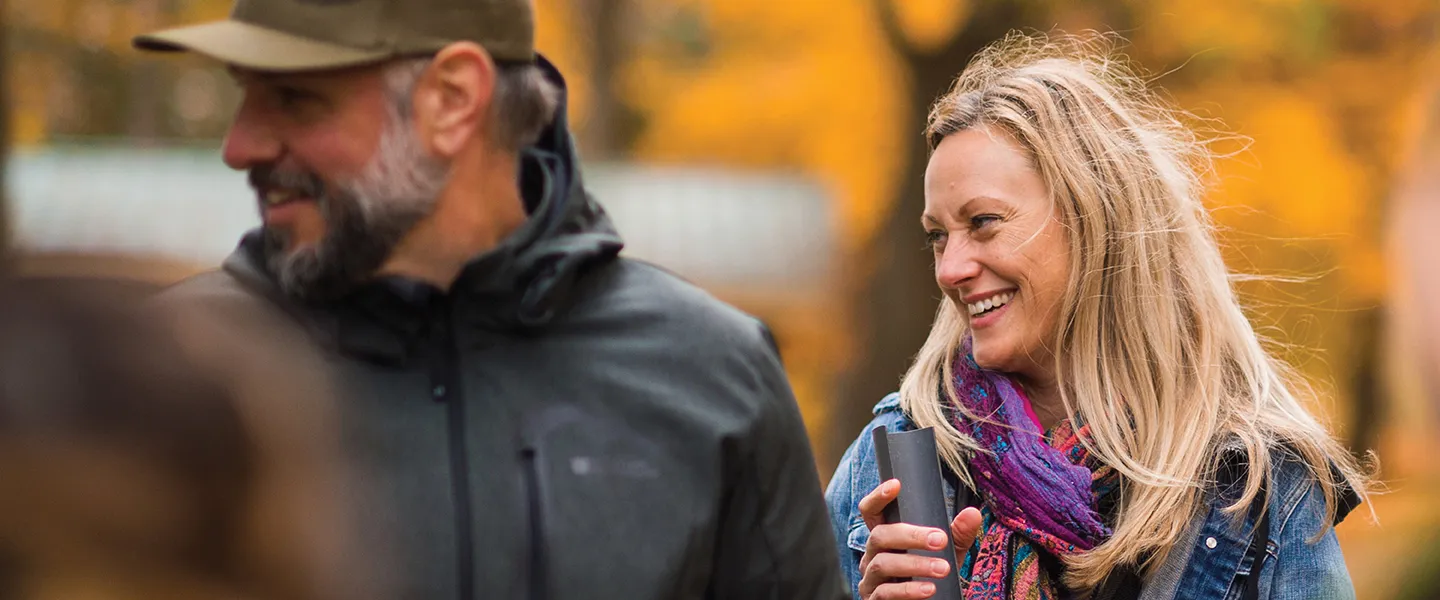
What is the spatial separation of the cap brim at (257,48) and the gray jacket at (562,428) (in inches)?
10.5

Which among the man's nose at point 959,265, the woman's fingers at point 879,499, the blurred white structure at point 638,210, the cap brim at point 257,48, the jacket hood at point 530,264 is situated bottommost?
the blurred white structure at point 638,210

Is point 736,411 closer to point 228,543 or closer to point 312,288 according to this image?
point 312,288

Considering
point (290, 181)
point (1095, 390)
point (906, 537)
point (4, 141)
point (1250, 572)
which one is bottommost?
point (1250, 572)

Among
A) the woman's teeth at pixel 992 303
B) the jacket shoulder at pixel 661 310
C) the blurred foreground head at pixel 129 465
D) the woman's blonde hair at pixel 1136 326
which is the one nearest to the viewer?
the blurred foreground head at pixel 129 465

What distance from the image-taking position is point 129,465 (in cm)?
95

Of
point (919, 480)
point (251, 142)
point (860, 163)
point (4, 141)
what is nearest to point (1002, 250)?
point (919, 480)

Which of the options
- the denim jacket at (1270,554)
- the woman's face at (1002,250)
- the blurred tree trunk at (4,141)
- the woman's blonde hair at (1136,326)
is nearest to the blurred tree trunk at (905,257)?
the blurred tree trunk at (4,141)

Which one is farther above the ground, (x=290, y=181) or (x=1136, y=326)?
(x=290, y=181)

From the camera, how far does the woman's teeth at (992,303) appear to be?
2.81 m

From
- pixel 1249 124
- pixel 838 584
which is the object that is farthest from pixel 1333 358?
pixel 838 584

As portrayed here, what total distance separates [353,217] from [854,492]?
4.03ft

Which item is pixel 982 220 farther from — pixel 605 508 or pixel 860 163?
→ pixel 860 163

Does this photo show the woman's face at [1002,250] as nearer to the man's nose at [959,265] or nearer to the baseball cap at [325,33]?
the man's nose at [959,265]

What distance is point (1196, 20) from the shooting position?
27.0 feet
